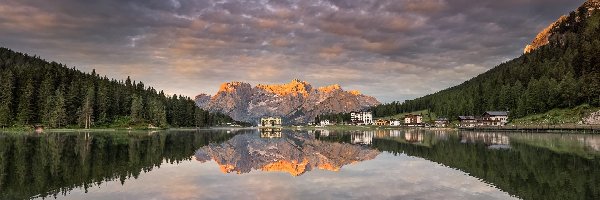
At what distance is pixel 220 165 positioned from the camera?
154ft

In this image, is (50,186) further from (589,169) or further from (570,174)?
(589,169)

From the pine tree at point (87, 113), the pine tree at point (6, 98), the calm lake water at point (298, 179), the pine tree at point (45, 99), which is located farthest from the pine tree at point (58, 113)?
the calm lake water at point (298, 179)

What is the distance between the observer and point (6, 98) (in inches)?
7032

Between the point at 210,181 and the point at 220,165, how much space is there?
1315 centimetres

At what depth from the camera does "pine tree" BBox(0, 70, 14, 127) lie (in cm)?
16404

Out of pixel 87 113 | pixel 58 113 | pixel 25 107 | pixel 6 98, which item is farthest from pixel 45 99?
pixel 87 113

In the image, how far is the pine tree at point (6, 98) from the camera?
164038 millimetres

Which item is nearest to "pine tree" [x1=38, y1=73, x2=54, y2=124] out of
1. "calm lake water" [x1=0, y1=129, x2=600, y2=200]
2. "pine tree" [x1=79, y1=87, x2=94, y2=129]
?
"pine tree" [x1=79, y1=87, x2=94, y2=129]

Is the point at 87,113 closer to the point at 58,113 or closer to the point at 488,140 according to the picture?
the point at 58,113

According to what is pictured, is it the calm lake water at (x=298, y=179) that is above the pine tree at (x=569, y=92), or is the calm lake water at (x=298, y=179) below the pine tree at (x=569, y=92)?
below

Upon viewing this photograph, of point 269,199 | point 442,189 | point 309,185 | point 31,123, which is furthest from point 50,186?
point 31,123

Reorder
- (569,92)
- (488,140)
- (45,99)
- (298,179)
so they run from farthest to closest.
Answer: (45,99), (569,92), (488,140), (298,179)

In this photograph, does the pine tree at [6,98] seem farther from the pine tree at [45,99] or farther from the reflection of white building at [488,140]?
the reflection of white building at [488,140]

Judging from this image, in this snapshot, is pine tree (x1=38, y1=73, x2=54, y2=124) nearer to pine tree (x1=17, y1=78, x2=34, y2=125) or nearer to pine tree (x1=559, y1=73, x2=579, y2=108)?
pine tree (x1=17, y1=78, x2=34, y2=125)
